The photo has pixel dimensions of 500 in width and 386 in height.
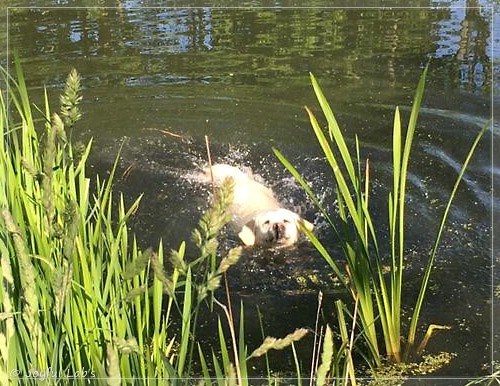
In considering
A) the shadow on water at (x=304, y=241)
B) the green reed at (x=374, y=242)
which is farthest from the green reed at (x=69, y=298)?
the shadow on water at (x=304, y=241)

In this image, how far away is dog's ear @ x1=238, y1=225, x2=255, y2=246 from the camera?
3415 mm

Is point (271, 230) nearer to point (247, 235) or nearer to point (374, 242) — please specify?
point (247, 235)

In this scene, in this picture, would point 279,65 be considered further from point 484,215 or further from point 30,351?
point 30,351

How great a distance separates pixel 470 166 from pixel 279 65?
4.40 ft

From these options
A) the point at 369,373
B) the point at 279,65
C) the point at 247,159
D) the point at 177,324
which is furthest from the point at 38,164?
the point at 279,65

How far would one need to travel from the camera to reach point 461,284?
2916 millimetres

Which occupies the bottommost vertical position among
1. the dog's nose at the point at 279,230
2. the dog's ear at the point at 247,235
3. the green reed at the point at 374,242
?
the dog's ear at the point at 247,235

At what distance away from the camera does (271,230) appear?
345cm

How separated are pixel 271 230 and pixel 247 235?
0.11m

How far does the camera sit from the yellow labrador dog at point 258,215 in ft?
11.2

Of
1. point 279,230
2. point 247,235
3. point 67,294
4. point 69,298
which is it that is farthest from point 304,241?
point 67,294

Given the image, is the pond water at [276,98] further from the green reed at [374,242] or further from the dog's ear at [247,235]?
the green reed at [374,242]

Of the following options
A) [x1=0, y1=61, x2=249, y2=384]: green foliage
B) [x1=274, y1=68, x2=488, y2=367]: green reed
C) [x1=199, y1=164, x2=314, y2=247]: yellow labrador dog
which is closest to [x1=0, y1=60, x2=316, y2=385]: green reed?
[x1=0, y1=61, x2=249, y2=384]: green foliage

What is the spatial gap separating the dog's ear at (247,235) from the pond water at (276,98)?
9cm
